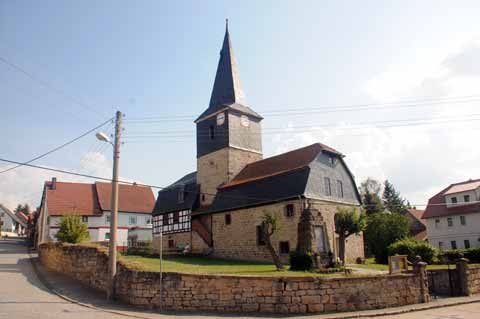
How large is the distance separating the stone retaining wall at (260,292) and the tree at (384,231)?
19.6 metres

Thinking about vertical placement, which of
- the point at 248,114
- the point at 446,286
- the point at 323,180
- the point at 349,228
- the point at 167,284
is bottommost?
the point at 446,286

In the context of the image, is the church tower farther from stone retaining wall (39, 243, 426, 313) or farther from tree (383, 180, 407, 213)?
tree (383, 180, 407, 213)

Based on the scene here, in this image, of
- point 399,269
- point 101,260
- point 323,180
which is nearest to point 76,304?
point 101,260

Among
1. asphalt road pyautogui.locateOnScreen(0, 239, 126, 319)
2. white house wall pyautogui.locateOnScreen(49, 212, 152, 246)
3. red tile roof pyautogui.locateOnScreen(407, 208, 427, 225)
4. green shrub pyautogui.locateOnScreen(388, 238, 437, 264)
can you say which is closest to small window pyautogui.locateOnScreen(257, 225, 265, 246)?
green shrub pyautogui.locateOnScreen(388, 238, 437, 264)

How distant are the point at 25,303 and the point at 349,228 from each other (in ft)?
57.6

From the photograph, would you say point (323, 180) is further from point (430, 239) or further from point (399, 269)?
point (430, 239)

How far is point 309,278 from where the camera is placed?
1298cm

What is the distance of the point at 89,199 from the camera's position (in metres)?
43.8

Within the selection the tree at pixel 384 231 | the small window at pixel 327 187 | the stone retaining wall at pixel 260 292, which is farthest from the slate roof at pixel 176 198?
the stone retaining wall at pixel 260 292

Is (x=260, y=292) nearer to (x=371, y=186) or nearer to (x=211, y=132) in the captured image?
(x=211, y=132)

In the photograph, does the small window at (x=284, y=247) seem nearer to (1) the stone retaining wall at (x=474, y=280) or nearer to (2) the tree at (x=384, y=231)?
(1) the stone retaining wall at (x=474, y=280)

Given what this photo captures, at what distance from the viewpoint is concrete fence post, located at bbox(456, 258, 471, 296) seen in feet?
56.1

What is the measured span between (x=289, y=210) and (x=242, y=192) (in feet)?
17.0

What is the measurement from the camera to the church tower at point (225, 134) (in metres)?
34.0
